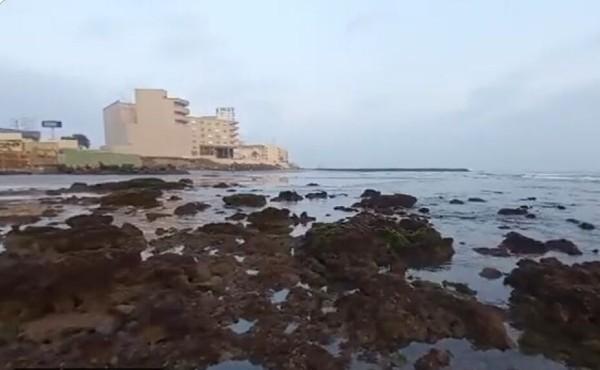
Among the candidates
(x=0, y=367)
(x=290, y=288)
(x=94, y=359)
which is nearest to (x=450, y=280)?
(x=290, y=288)

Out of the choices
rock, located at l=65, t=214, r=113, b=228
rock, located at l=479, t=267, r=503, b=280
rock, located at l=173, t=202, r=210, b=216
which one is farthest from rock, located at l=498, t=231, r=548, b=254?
rock, located at l=173, t=202, r=210, b=216

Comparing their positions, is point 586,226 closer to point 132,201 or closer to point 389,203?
point 389,203

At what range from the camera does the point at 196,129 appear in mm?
134500

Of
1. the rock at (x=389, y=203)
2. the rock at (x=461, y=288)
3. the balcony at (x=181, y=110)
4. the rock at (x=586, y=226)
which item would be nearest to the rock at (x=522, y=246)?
the rock at (x=461, y=288)

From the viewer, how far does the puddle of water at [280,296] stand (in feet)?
27.7

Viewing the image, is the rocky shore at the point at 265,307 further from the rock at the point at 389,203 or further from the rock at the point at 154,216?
the rock at the point at 389,203

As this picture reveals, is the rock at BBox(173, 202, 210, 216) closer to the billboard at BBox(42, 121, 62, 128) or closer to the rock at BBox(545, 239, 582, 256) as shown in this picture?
the rock at BBox(545, 239, 582, 256)

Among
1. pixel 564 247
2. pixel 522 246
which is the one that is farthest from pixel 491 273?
pixel 564 247

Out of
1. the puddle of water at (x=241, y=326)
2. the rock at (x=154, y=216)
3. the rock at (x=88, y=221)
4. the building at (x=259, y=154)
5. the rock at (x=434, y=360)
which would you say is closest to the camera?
the rock at (x=434, y=360)

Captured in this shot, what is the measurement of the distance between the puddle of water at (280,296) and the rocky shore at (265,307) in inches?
1.9

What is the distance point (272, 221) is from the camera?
18.0m

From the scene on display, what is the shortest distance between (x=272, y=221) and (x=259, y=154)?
141126 millimetres

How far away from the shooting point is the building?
499 feet

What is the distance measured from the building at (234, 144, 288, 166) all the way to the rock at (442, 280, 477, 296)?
443 feet
